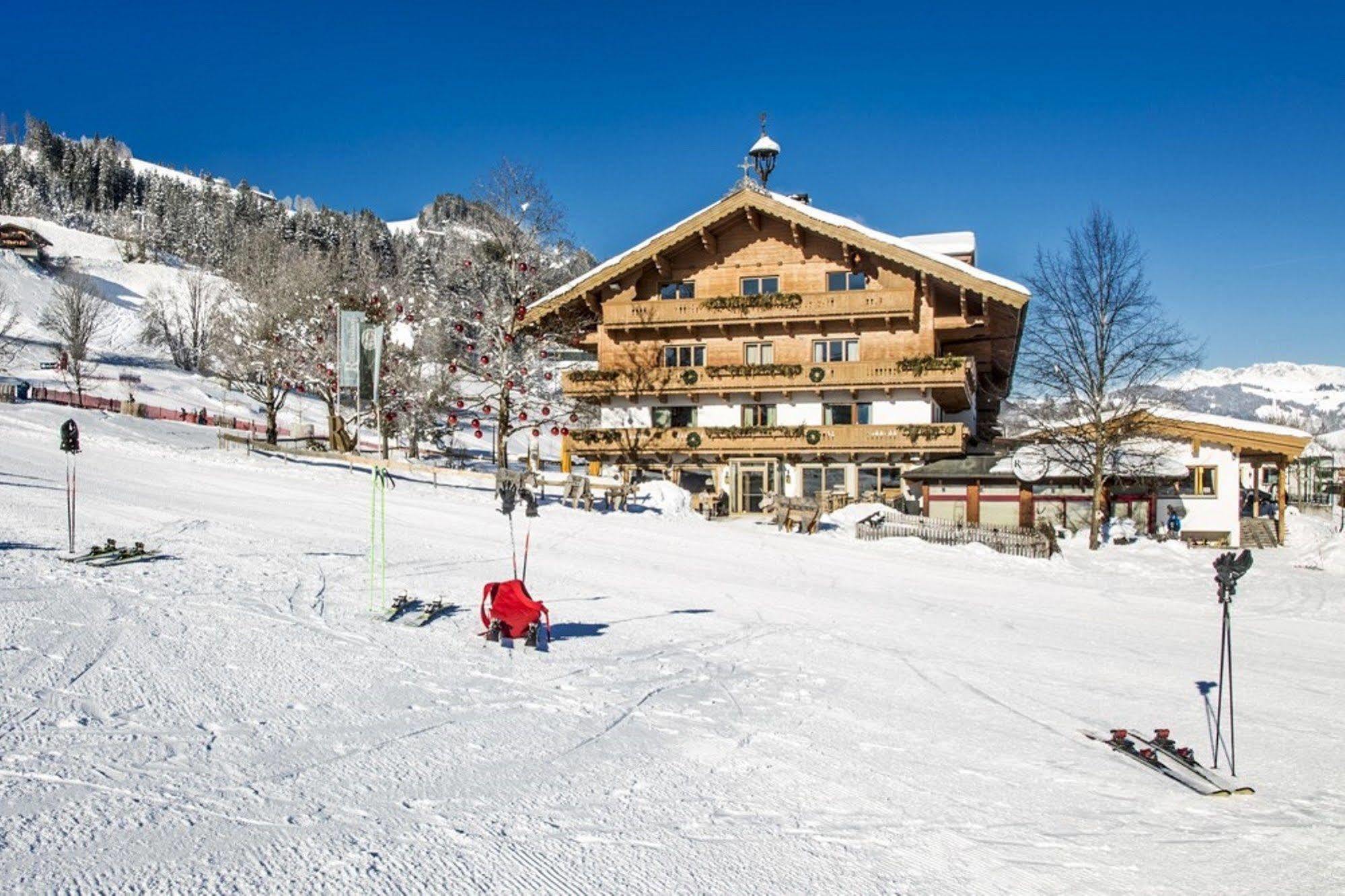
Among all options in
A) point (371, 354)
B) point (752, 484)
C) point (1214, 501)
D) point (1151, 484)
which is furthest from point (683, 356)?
point (371, 354)

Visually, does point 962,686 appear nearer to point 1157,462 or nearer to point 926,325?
point 1157,462

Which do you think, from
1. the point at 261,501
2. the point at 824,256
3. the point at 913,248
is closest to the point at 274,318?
the point at 261,501

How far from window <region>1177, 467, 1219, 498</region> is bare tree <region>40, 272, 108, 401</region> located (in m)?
54.1

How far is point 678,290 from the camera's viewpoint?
4031 cm

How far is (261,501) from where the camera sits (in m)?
21.9

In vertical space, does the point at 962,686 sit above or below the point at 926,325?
below

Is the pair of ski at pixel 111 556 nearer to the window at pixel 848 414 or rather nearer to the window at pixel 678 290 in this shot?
the window at pixel 848 414

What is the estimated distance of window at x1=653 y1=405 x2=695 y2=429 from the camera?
39.8 m

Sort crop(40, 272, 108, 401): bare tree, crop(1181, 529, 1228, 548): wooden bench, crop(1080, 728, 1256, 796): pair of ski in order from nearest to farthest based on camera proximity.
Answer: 1. crop(1080, 728, 1256, 796): pair of ski
2. crop(1181, 529, 1228, 548): wooden bench
3. crop(40, 272, 108, 401): bare tree

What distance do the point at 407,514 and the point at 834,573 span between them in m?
10.2

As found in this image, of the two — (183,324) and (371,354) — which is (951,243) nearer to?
(371,354)

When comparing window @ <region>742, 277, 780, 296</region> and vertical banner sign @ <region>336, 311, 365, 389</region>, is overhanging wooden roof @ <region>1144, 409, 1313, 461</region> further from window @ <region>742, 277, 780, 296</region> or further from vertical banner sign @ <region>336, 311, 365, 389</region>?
vertical banner sign @ <region>336, 311, 365, 389</region>

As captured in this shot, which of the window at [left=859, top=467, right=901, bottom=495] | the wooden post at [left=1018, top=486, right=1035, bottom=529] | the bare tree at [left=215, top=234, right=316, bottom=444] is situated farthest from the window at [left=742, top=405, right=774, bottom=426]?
the bare tree at [left=215, top=234, right=316, bottom=444]

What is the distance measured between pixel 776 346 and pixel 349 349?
1084 inches
